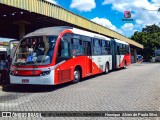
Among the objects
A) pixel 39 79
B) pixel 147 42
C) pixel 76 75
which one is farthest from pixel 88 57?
→ pixel 147 42

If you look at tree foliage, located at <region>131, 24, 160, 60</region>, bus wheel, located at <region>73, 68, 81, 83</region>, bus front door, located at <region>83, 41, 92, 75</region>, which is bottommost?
bus wheel, located at <region>73, 68, 81, 83</region>

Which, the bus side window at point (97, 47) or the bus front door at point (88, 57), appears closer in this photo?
the bus front door at point (88, 57)

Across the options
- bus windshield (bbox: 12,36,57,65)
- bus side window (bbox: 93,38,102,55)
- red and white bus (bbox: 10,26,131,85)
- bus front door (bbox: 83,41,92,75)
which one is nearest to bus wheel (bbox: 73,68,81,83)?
red and white bus (bbox: 10,26,131,85)

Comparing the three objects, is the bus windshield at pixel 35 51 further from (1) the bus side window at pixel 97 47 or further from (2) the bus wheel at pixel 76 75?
(1) the bus side window at pixel 97 47

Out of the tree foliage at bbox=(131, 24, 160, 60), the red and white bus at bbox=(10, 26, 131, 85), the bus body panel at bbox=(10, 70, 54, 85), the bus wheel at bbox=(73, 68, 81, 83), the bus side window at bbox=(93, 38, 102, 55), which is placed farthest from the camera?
the tree foliage at bbox=(131, 24, 160, 60)

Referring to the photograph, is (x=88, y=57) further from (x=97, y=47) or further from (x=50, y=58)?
(x=50, y=58)

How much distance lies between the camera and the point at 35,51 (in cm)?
1253

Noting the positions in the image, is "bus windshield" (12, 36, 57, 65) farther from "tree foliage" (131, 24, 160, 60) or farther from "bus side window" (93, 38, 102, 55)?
"tree foliage" (131, 24, 160, 60)

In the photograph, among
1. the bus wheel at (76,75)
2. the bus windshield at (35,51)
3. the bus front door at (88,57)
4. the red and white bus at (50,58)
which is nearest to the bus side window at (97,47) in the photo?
the bus front door at (88,57)

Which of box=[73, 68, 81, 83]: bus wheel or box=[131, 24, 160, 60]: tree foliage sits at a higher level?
box=[131, 24, 160, 60]: tree foliage

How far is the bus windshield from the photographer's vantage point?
1223 centimetres

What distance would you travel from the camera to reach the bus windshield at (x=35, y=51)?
40.1ft

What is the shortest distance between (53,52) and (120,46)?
15.8 metres

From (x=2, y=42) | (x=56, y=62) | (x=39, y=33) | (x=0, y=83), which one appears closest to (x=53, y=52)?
(x=56, y=62)
